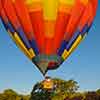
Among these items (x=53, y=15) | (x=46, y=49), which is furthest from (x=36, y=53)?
(x=53, y=15)

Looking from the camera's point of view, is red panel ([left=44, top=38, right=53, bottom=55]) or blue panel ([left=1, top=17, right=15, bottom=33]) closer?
red panel ([left=44, top=38, right=53, bottom=55])

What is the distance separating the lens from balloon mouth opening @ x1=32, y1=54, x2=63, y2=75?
3117 cm

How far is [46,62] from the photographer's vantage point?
3116 cm

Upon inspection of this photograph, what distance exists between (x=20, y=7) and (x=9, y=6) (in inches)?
39.0

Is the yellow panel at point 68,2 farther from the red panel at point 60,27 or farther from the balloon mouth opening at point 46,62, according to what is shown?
the balloon mouth opening at point 46,62

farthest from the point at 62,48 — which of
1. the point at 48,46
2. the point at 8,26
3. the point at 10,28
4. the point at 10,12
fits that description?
the point at 10,12

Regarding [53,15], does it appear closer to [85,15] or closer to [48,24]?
[48,24]

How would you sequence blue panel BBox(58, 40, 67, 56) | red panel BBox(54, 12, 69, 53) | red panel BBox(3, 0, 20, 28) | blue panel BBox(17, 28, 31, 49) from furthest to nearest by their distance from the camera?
red panel BBox(3, 0, 20, 28) → blue panel BBox(17, 28, 31, 49) → red panel BBox(54, 12, 69, 53) → blue panel BBox(58, 40, 67, 56)

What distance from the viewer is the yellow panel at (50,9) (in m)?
32.0

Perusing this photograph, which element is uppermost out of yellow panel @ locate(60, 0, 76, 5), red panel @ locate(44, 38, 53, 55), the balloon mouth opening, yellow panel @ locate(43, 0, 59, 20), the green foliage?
the green foliage

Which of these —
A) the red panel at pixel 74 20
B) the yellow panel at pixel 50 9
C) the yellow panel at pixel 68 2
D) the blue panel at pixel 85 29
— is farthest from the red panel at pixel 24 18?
the blue panel at pixel 85 29

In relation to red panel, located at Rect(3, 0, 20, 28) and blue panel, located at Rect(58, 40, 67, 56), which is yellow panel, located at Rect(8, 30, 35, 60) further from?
blue panel, located at Rect(58, 40, 67, 56)

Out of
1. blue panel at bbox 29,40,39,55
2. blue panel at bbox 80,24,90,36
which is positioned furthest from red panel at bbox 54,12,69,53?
blue panel at bbox 80,24,90,36

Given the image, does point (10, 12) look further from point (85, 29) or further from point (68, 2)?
point (85, 29)
